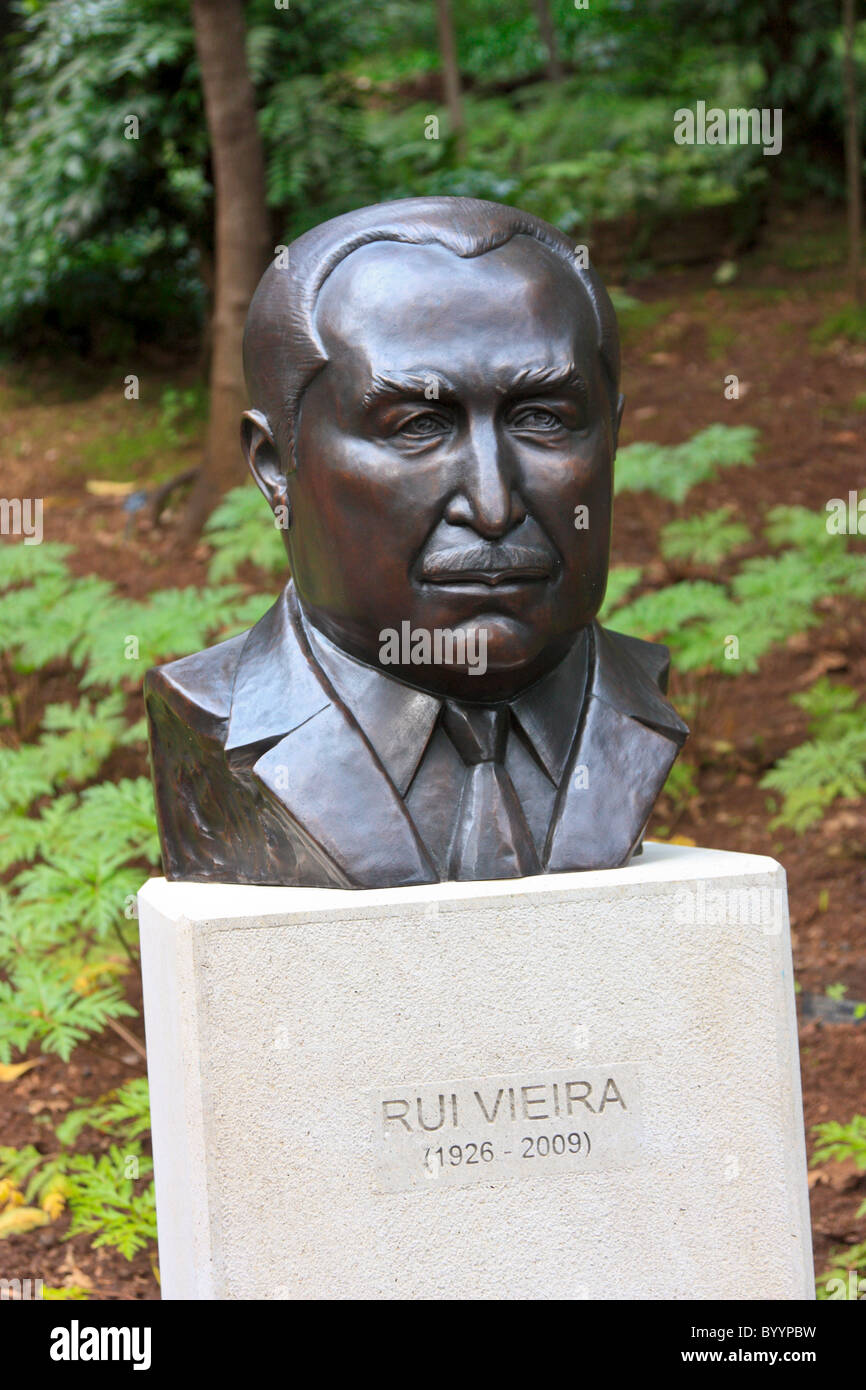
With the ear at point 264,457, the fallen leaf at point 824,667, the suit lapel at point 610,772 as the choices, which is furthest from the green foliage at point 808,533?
the ear at point 264,457

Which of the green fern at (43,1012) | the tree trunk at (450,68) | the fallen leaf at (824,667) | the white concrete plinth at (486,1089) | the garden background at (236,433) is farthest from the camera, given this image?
the tree trunk at (450,68)

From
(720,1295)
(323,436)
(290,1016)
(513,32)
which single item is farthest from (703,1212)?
(513,32)

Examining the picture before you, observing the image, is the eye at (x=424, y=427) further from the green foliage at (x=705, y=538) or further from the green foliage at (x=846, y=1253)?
the green foliage at (x=705, y=538)

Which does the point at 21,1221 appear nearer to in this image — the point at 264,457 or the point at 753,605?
the point at 264,457

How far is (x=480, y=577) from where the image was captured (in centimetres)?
293

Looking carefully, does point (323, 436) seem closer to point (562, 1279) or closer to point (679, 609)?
point (562, 1279)

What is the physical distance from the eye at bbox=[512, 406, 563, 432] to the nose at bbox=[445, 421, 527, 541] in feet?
0.29

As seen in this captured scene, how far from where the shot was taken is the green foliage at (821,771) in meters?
5.60

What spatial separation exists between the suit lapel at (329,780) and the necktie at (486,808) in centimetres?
10

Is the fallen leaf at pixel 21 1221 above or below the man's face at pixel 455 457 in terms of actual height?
below

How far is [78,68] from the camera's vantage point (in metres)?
8.45

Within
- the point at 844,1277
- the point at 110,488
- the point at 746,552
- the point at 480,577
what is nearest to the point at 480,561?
the point at 480,577

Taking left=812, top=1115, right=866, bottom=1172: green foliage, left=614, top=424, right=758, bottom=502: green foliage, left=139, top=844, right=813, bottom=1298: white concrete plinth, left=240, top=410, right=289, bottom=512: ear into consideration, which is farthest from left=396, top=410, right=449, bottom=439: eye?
left=614, top=424, right=758, bottom=502: green foliage

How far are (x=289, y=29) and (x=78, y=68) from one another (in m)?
1.25
